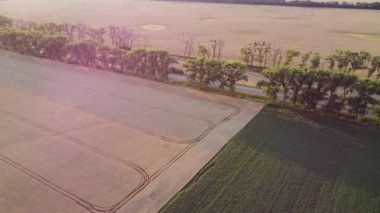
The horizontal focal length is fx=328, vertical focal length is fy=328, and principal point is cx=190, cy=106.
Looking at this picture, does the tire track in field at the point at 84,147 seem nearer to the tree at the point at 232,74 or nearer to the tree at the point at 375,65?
the tree at the point at 232,74

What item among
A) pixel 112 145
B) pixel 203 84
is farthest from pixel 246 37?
pixel 112 145

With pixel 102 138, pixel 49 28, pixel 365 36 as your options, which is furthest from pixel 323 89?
pixel 365 36

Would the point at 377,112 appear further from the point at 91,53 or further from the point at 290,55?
the point at 91,53

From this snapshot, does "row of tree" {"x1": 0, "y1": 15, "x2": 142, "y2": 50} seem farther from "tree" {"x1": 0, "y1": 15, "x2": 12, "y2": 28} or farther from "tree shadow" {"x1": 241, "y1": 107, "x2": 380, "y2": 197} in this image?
"tree shadow" {"x1": 241, "y1": 107, "x2": 380, "y2": 197}

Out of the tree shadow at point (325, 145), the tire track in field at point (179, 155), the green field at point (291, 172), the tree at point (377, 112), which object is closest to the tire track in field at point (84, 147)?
the tire track in field at point (179, 155)

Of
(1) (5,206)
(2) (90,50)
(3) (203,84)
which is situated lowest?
(1) (5,206)

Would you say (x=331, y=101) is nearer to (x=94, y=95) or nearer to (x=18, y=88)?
(x=94, y=95)
